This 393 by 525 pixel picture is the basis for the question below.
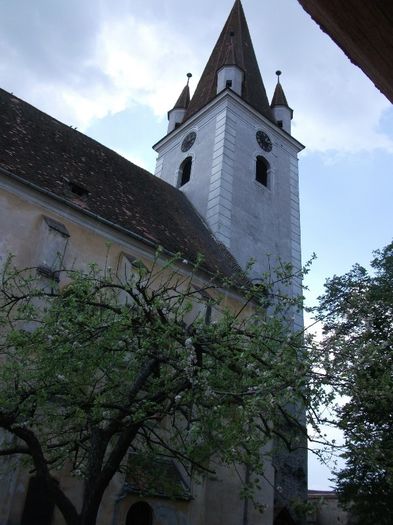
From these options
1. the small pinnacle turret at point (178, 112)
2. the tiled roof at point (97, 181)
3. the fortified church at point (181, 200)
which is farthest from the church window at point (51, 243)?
the small pinnacle turret at point (178, 112)

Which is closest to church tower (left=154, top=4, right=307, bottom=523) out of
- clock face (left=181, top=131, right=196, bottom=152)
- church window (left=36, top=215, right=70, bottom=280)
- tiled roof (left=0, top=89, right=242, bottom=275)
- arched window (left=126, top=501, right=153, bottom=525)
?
clock face (left=181, top=131, right=196, bottom=152)

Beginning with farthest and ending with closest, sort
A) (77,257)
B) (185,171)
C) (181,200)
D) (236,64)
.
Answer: (236,64)
(185,171)
(181,200)
(77,257)

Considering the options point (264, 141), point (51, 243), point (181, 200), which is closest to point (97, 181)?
point (51, 243)

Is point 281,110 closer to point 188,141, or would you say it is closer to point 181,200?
point 188,141

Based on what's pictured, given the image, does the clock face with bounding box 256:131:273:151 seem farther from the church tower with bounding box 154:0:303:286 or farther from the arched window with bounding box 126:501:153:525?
the arched window with bounding box 126:501:153:525

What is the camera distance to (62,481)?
Answer: 10.7 metres

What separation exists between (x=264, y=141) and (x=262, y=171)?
1606 millimetres

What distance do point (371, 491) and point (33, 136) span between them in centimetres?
1326

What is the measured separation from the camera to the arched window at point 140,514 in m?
11.7

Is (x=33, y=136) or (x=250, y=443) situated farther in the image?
(x=33, y=136)

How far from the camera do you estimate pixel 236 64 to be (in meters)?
24.8

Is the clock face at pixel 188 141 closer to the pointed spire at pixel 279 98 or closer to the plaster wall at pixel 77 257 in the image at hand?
the pointed spire at pixel 279 98

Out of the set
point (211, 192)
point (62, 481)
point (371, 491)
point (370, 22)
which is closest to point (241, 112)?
point (211, 192)

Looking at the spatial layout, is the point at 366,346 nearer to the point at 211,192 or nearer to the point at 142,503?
the point at 142,503
